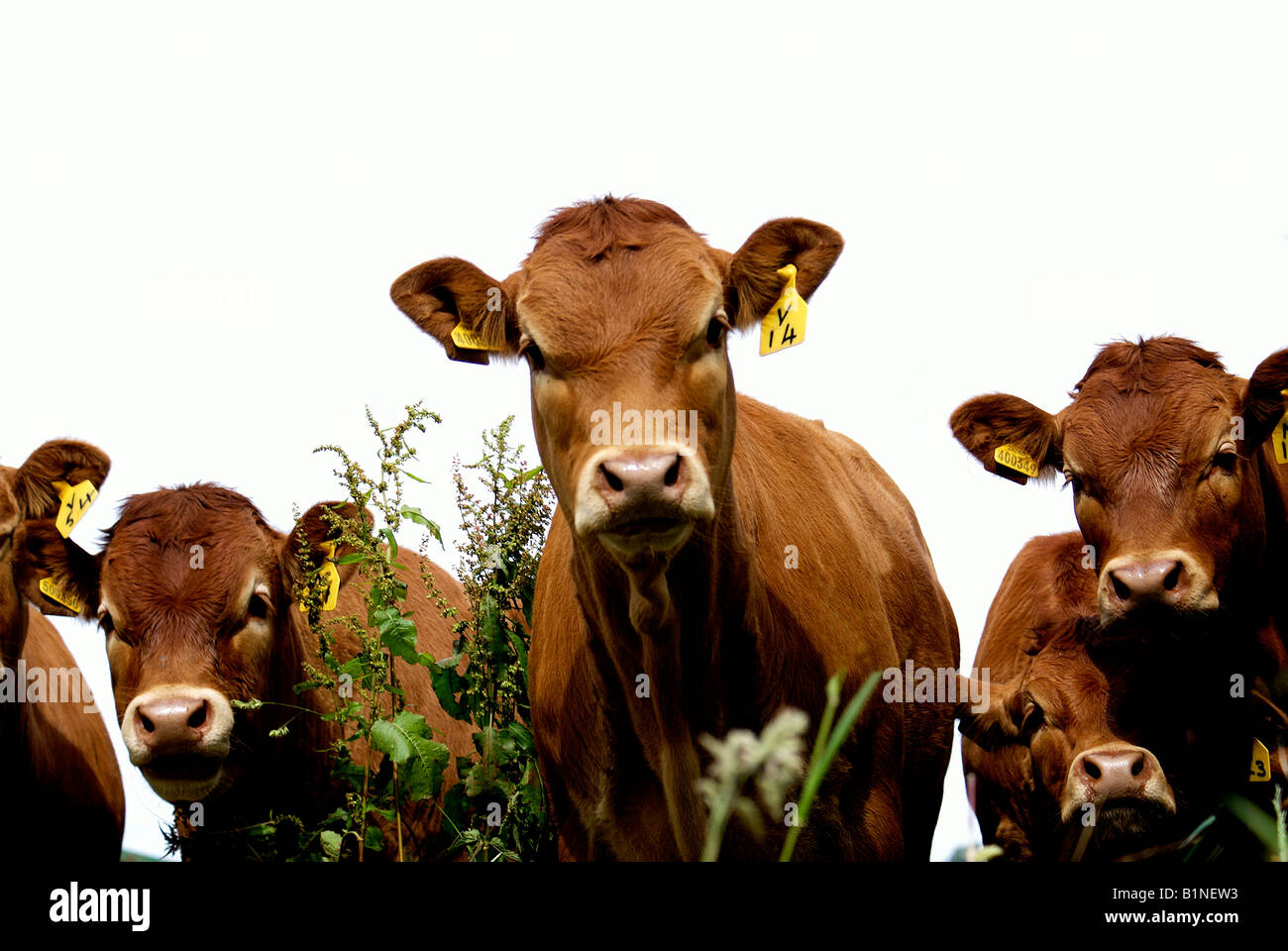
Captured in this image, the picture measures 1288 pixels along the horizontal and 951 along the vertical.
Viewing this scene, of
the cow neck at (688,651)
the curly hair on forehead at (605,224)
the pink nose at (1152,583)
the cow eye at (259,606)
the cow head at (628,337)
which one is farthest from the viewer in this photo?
the cow eye at (259,606)

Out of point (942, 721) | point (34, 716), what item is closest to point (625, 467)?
point (942, 721)

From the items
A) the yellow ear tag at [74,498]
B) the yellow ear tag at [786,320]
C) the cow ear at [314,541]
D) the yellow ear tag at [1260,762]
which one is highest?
the yellow ear tag at [786,320]

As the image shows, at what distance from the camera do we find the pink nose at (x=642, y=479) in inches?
164

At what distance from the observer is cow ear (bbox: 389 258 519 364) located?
532 centimetres

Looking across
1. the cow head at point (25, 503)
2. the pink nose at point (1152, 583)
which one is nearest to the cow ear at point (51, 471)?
the cow head at point (25, 503)

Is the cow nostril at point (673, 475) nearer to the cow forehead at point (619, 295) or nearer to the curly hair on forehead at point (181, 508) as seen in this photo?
the cow forehead at point (619, 295)

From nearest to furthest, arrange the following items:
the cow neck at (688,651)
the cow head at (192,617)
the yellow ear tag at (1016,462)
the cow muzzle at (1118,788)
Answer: the cow neck at (688,651)
the cow head at (192,617)
the cow muzzle at (1118,788)
the yellow ear tag at (1016,462)

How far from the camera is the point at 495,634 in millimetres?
6395

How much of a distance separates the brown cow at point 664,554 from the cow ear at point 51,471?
8.49 feet

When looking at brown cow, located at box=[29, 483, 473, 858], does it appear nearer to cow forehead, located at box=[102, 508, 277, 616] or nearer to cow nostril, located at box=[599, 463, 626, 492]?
cow forehead, located at box=[102, 508, 277, 616]

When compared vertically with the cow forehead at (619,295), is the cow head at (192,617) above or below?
below

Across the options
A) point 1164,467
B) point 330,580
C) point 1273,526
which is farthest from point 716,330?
point 1273,526
